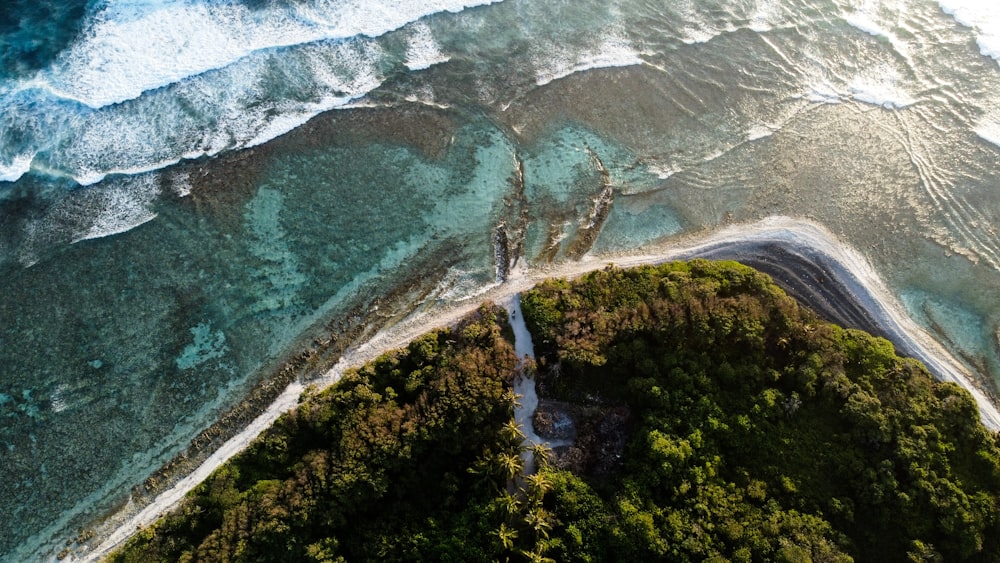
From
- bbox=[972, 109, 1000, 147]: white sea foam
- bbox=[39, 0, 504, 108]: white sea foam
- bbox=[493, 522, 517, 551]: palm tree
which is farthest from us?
bbox=[972, 109, 1000, 147]: white sea foam

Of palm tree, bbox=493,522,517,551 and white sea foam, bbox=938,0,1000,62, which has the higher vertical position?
white sea foam, bbox=938,0,1000,62

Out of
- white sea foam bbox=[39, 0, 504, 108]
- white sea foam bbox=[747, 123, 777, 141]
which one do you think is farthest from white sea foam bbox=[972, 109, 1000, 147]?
white sea foam bbox=[39, 0, 504, 108]

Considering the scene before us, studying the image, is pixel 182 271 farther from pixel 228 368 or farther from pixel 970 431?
pixel 970 431

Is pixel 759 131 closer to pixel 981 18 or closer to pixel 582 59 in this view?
pixel 582 59

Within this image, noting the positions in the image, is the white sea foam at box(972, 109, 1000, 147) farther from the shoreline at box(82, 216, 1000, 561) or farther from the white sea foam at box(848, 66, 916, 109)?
the shoreline at box(82, 216, 1000, 561)

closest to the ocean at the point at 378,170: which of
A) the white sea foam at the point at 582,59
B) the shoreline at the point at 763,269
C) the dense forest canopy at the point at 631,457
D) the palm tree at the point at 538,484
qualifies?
the white sea foam at the point at 582,59

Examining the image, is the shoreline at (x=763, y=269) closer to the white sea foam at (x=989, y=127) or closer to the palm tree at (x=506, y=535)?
the palm tree at (x=506, y=535)

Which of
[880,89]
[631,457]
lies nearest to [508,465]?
[631,457]
